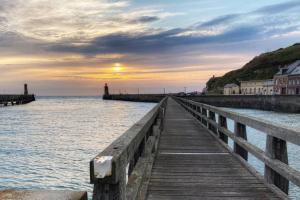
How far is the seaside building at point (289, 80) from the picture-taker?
102m

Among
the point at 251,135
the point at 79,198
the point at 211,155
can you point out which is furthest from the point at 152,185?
the point at 251,135

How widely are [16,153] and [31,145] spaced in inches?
131

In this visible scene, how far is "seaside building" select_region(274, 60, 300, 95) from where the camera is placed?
101994mm

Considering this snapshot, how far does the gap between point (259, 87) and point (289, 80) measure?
108 ft

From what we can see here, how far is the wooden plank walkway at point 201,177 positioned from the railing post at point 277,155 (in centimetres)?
20

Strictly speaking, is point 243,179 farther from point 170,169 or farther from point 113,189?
point 113,189

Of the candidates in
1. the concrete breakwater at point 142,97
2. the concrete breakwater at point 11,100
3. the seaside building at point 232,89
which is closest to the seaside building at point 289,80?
the concrete breakwater at point 142,97

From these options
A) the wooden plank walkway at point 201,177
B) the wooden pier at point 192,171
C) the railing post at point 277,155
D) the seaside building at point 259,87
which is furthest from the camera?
the seaside building at point 259,87

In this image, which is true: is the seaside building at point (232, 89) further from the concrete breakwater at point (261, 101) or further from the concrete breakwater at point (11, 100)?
the concrete breakwater at point (11, 100)

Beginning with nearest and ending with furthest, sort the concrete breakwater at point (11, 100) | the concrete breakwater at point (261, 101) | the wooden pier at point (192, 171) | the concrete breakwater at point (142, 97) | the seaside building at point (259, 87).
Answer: the wooden pier at point (192, 171) → the concrete breakwater at point (261, 101) → the concrete breakwater at point (11, 100) → the seaside building at point (259, 87) → the concrete breakwater at point (142, 97)

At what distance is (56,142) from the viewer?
88.2 ft

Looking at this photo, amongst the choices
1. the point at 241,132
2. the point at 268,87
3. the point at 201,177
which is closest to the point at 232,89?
A: the point at 268,87

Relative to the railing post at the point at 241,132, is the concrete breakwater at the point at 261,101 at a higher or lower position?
lower

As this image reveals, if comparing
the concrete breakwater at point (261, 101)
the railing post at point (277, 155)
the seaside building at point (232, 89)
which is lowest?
the concrete breakwater at point (261, 101)
